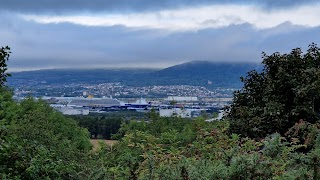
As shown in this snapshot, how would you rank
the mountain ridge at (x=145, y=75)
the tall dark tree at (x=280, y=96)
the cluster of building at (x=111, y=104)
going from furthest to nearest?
the mountain ridge at (x=145, y=75), the cluster of building at (x=111, y=104), the tall dark tree at (x=280, y=96)

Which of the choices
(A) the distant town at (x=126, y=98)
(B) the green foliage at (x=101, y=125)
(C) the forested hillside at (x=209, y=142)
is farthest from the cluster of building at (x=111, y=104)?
(C) the forested hillside at (x=209, y=142)

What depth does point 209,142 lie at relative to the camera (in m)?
8.95

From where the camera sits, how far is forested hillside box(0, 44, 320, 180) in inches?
184

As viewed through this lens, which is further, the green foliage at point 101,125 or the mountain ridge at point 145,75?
the mountain ridge at point 145,75

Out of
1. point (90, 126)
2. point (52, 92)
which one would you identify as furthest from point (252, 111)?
point (52, 92)

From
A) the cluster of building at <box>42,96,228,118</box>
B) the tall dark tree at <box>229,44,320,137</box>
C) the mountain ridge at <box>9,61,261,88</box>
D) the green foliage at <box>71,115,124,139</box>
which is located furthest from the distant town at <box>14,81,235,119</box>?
the mountain ridge at <box>9,61,261,88</box>

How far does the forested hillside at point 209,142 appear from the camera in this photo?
4.67 meters

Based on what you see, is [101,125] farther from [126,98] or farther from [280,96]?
[126,98]

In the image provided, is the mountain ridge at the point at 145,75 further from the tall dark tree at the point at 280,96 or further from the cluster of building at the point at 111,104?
the tall dark tree at the point at 280,96

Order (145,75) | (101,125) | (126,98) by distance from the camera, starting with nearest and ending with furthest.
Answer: (101,125) < (126,98) < (145,75)

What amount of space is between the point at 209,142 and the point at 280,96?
4.78 metres

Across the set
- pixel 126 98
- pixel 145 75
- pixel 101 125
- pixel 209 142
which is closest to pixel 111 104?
pixel 126 98

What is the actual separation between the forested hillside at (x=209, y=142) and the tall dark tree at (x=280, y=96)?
3 cm

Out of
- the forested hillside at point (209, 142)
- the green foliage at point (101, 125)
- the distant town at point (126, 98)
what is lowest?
the green foliage at point (101, 125)
